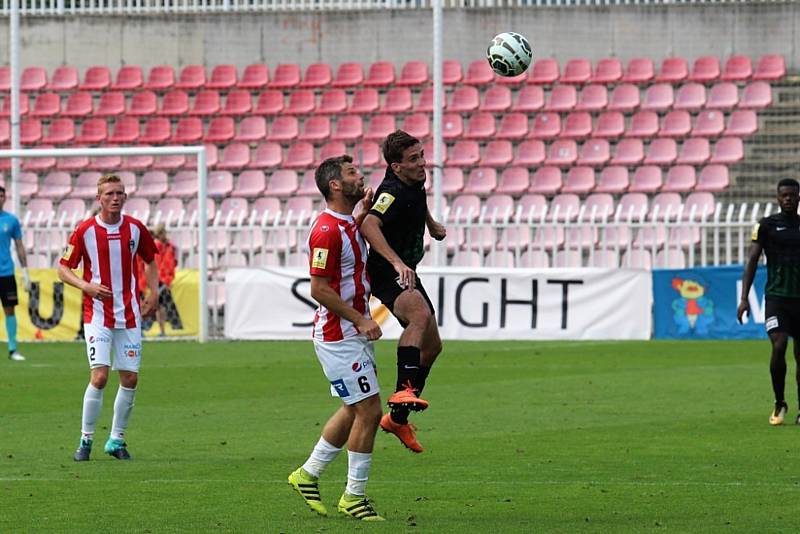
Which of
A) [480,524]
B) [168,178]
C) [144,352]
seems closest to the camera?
[480,524]

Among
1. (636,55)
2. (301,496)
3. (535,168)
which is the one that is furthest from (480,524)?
(636,55)

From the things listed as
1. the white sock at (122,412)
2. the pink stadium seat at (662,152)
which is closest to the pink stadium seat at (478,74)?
the pink stadium seat at (662,152)

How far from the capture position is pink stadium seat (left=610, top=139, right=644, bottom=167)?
2756 cm

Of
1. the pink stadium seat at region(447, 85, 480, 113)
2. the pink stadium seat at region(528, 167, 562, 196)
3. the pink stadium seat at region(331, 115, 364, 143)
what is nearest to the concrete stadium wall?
the pink stadium seat at region(447, 85, 480, 113)

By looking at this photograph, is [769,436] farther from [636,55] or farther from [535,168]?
[636,55]

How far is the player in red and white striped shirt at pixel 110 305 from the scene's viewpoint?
35.3 ft

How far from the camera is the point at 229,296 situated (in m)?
23.1

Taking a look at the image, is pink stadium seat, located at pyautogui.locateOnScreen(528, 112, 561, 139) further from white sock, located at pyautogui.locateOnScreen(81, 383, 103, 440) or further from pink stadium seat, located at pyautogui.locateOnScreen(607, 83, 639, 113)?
white sock, located at pyautogui.locateOnScreen(81, 383, 103, 440)

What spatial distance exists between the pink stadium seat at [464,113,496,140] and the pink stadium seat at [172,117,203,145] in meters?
5.06

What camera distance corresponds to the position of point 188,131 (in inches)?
1190

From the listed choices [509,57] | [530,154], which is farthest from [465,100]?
[509,57]

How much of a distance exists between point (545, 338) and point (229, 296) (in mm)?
4575

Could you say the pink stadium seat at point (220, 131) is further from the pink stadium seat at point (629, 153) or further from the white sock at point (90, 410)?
the white sock at point (90, 410)

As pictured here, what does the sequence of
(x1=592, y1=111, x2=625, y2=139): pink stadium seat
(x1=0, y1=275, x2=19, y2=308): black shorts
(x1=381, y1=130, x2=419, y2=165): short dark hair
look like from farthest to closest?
1. (x1=592, y1=111, x2=625, y2=139): pink stadium seat
2. (x1=0, y1=275, x2=19, y2=308): black shorts
3. (x1=381, y1=130, x2=419, y2=165): short dark hair
